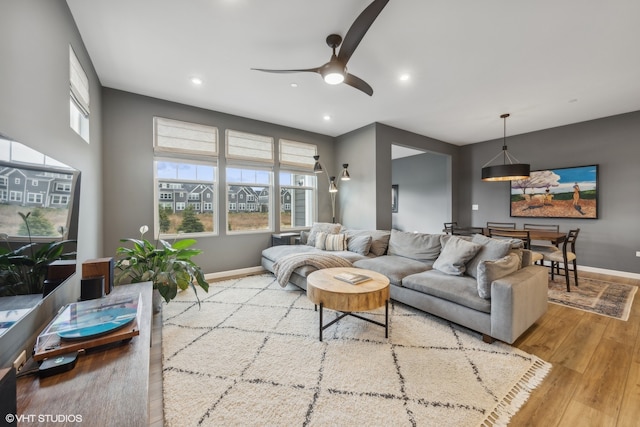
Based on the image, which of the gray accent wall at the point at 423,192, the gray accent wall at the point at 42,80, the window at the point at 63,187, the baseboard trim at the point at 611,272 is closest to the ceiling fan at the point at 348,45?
the gray accent wall at the point at 42,80

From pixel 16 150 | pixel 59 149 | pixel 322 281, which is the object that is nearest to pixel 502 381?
pixel 322 281

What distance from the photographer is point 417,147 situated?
5.53 meters

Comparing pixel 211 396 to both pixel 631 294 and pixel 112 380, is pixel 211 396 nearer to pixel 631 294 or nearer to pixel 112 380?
pixel 112 380

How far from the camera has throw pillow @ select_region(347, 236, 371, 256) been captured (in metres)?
3.93

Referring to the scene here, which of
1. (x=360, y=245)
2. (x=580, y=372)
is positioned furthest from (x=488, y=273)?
(x=360, y=245)

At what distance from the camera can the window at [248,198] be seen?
14.8 feet

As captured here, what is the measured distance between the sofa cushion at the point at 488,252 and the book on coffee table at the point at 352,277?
117cm

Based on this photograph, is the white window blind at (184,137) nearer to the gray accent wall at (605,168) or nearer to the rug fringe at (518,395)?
the rug fringe at (518,395)

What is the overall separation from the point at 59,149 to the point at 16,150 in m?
1.07

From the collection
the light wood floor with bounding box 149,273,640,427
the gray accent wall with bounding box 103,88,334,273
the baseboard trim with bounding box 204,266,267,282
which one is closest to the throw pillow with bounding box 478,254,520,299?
the light wood floor with bounding box 149,273,640,427

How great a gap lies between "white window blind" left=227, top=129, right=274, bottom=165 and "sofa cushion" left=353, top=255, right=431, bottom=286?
8.65 ft

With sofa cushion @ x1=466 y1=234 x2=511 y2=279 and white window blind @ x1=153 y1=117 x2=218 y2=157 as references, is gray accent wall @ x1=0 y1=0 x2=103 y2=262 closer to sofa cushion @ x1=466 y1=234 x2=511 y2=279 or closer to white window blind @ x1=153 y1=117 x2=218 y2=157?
white window blind @ x1=153 y1=117 x2=218 y2=157

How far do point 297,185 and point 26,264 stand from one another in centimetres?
429

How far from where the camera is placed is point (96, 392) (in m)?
0.96
